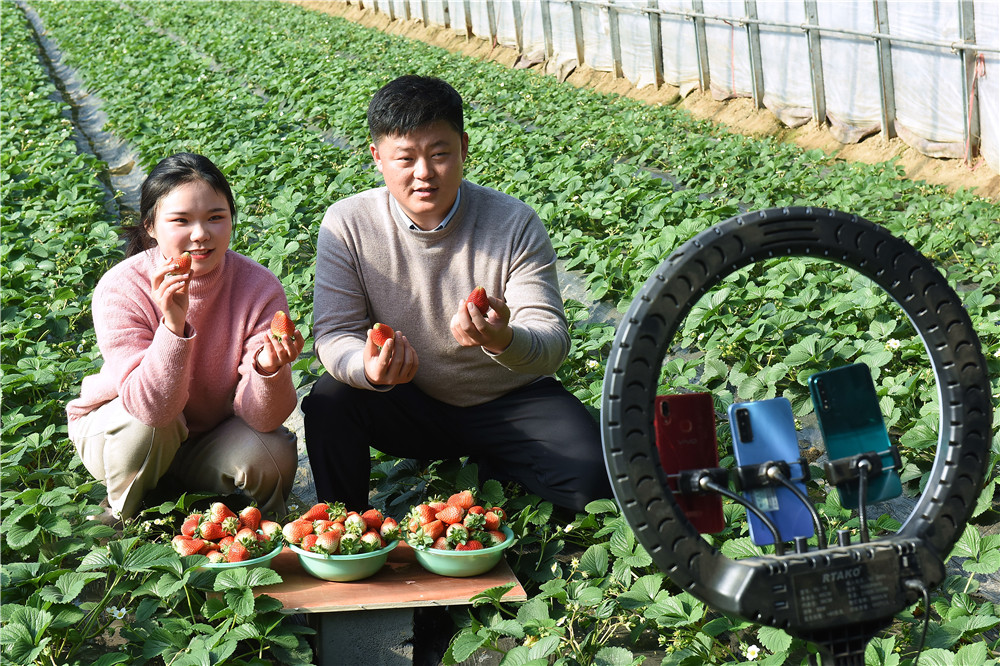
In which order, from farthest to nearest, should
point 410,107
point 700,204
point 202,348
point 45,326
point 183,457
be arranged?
point 700,204 → point 45,326 → point 183,457 → point 202,348 → point 410,107

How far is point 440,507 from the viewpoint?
2.38 metres

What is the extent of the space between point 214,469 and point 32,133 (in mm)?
6592

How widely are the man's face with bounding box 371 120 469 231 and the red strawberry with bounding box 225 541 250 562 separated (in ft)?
3.29

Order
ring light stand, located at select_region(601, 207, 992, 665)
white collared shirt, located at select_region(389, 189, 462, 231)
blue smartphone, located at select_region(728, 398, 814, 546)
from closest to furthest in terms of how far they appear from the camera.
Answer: ring light stand, located at select_region(601, 207, 992, 665)
blue smartphone, located at select_region(728, 398, 814, 546)
white collared shirt, located at select_region(389, 189, 462, 231)

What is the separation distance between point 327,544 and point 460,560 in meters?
0.32

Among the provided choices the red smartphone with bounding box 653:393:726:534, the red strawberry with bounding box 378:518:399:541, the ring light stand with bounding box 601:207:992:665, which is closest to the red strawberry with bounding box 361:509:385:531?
the red strawberry with bounding box 378:518:399:541

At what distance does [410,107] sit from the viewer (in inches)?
95.1

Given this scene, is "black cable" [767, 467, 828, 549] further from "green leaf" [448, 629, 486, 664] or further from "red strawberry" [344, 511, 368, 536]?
"red strawberry" [344, 511, 368, 536]

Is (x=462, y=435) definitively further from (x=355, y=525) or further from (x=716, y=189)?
(x=716, y=189)

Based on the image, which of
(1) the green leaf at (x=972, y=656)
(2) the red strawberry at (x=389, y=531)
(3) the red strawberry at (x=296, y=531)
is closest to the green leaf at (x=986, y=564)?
(1) the green leaf at (x=972, y=656)

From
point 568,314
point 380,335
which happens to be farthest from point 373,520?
point 568,314

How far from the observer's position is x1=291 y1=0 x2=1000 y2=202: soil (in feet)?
23.1

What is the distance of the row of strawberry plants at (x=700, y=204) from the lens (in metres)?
3.28

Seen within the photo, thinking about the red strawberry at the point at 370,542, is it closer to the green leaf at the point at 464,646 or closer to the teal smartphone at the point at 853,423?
the green leaf at the point at 464,646
